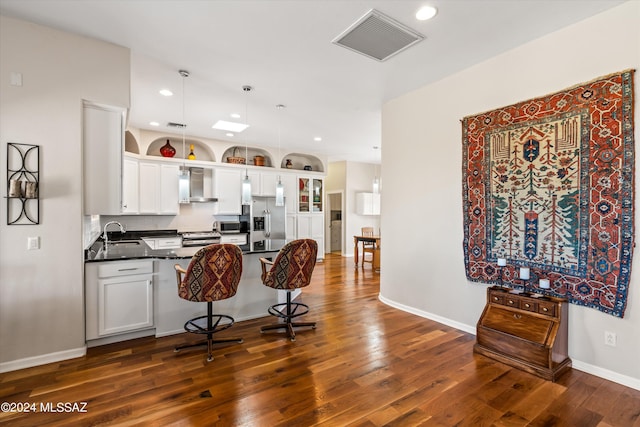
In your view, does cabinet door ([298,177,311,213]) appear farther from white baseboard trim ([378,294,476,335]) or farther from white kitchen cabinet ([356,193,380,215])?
white baseboard trim ([378,294,476,335])

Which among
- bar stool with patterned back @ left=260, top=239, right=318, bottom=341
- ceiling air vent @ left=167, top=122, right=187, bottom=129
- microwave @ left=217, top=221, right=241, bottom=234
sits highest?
ceiling air vent @ left=167, top=122, right=187, bottom=129

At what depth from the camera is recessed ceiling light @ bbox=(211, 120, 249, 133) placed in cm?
544

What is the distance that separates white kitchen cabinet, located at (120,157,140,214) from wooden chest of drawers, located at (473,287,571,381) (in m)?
5.68

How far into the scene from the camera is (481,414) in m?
2.00

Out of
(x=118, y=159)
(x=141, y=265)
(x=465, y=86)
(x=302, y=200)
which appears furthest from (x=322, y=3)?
(x=302, y=200)

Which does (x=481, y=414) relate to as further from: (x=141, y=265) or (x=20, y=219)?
(x=20, y=219)

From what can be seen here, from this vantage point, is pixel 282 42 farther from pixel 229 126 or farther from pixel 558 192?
pixel 229 126

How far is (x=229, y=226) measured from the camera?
6945mm

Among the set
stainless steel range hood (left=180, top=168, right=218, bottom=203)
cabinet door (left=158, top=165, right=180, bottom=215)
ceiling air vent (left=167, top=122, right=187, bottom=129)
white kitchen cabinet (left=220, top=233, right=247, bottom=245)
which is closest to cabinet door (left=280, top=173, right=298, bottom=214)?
white kitchen cabinet (left=220, top=233, right=247, bottom=245)

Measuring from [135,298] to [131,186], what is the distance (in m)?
3.21

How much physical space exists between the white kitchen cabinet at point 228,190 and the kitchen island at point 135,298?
3188 mm

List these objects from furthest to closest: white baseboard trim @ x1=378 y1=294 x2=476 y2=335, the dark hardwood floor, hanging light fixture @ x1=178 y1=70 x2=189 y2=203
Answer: hanging light fixture @ x1=178 y1=70 x2=189 y2=203, white baseboard trim @ x1=378 y1=294 x2=476 y2=335, the dark hardwood floor

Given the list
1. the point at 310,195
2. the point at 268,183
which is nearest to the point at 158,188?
the point at 268,183

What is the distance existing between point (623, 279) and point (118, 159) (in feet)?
14.5
